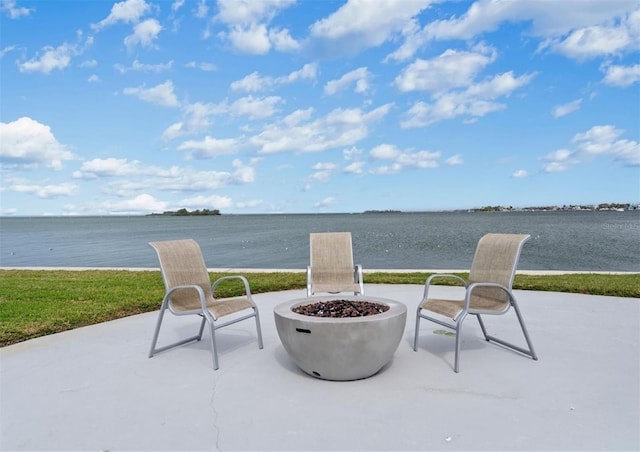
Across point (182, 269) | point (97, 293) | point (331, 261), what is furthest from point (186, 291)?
point (97, 293)

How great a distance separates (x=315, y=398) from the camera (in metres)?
2.85

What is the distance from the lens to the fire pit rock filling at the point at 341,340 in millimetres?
2947

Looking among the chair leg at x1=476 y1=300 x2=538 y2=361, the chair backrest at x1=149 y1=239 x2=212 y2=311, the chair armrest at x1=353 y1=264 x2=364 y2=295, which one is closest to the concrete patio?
the chair leg at x1=476 y1=300 x2=538 y2=361

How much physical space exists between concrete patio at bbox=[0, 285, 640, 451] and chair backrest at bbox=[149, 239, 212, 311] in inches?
18.6

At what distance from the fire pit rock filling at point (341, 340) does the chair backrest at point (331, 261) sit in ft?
6.80

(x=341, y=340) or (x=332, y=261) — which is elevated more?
(x=332, y=261)

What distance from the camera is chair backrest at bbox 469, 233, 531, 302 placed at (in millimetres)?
3736

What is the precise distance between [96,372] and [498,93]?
24.9 m

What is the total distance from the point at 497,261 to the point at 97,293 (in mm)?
6142

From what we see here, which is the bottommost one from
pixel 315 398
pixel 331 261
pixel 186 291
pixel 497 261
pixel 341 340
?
pixel 315 398

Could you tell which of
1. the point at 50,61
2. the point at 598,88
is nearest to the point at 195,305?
the point at 50,61

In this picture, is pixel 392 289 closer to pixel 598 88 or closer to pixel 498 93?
pixel 598 88

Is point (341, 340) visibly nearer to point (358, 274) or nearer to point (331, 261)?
point (358, 274)

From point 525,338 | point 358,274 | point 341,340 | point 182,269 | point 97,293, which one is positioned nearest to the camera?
point 341,340
